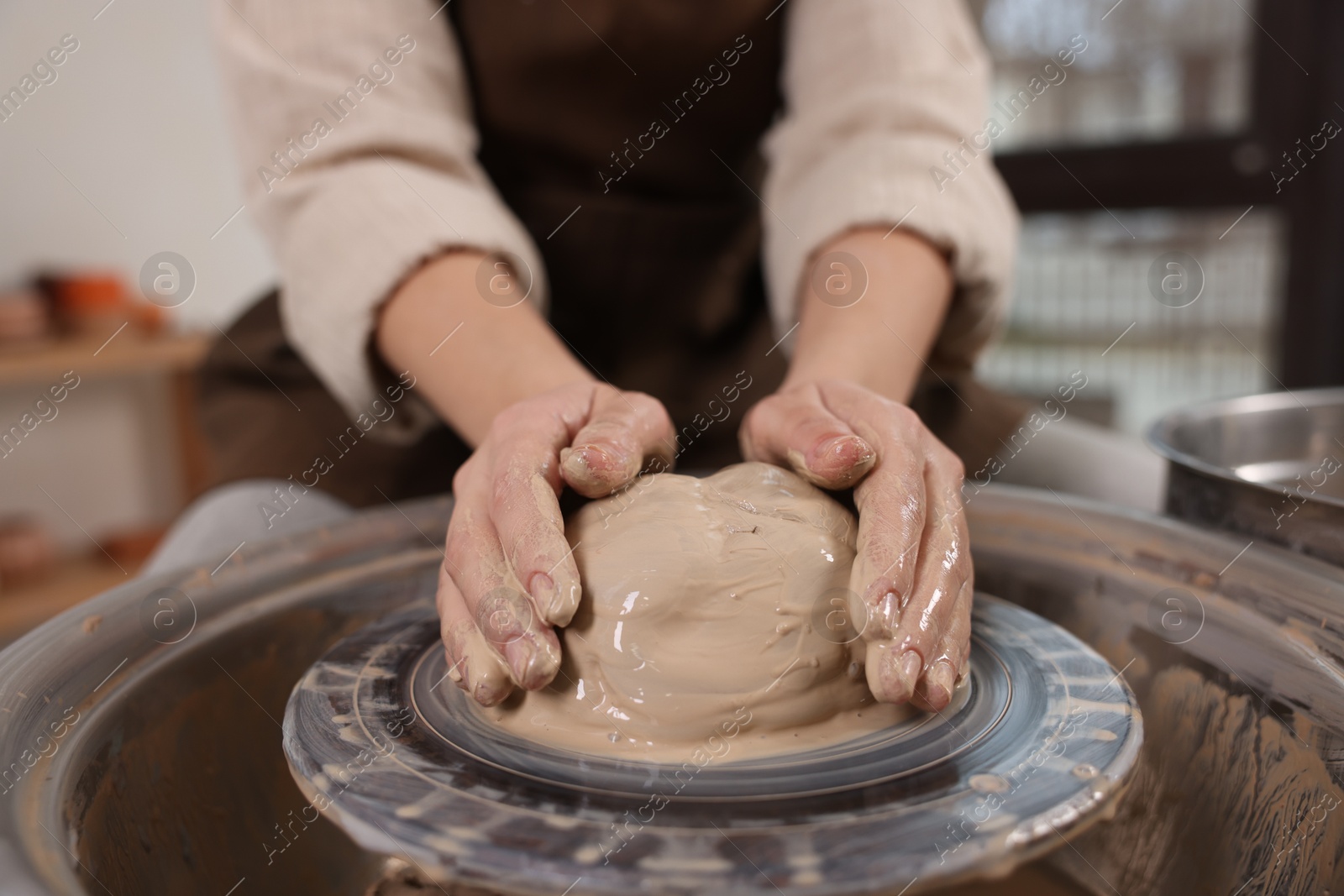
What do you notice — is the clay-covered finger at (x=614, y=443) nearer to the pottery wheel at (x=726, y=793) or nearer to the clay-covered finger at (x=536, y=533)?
the clay-covered finger at (x=536, y=533)

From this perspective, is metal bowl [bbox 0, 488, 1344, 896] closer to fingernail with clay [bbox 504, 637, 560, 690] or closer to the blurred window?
fingernail with clay [bbox 504, 637, 560, 690]

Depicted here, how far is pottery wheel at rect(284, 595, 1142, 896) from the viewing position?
15.9 inches

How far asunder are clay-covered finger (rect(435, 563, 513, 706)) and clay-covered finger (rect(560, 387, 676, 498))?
10 cm

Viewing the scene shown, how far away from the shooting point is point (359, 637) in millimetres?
646

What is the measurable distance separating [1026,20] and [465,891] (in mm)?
2555

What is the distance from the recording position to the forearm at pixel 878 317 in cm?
77

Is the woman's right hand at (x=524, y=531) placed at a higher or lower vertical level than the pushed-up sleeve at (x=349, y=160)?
lower

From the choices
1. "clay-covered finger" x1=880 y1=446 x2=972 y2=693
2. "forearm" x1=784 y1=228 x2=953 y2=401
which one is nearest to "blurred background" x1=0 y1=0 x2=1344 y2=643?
"forearm" x1=784 y1=228 x2=953 y2=401

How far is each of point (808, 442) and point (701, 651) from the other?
0.15 m

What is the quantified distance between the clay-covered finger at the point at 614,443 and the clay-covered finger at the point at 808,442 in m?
0.07

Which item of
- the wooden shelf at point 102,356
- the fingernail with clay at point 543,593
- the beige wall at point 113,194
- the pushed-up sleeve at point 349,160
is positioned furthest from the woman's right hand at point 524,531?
the beige wall at point 113,194

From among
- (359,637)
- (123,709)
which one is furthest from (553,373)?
(123,709)

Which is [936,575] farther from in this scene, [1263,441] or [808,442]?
[1263,441]

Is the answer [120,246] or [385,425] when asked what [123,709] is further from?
[120,246]
